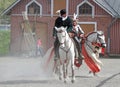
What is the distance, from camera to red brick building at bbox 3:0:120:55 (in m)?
40.2

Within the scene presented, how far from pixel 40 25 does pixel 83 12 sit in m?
3.85

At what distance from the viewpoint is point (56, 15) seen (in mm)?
40656

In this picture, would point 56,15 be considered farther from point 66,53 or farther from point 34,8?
point 66,53

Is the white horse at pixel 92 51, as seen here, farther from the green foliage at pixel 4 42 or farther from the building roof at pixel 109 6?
the green foliage at pixel 4 42

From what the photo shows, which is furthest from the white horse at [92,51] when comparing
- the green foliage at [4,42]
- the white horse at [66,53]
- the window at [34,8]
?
the green foliage at [4,42]

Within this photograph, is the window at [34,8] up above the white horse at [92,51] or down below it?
above

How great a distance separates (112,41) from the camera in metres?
40.6

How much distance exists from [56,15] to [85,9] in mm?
2530

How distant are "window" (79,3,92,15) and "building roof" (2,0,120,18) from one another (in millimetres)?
995

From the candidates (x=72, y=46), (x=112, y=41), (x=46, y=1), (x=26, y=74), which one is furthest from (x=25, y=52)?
(x=72, y=46)

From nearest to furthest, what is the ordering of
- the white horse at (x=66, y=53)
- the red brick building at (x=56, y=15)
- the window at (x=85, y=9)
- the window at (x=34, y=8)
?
1. the white horse at (x=66, y=53)
2. the red brick building at (x=56, y=15)
3. the window at (x=85, y=9)
4. the window at (x=34, y=8)

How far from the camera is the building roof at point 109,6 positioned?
131 feet

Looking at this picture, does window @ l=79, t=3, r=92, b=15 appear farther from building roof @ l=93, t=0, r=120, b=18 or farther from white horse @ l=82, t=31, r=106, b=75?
white horse @ l=82, t=31, r=106, b=75

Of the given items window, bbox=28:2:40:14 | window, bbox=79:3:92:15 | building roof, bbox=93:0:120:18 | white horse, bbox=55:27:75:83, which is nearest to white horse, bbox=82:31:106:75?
white horse, bbox=55:27:75:83
